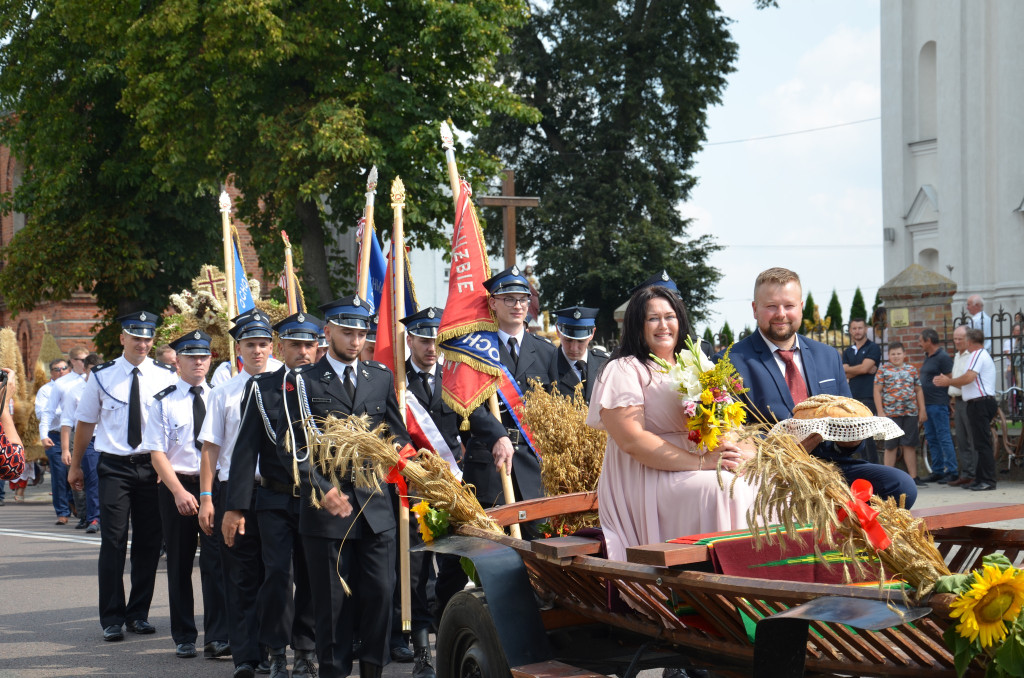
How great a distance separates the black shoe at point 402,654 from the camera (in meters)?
7.72

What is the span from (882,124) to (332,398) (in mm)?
27604

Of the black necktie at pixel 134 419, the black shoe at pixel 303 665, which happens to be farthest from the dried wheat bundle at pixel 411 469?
the black necktie at pixel 134 419

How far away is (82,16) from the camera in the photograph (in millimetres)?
23328

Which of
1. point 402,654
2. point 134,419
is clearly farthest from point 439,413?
point 134,419

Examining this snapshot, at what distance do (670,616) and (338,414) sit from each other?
2.81m

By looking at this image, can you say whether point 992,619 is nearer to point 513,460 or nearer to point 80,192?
point 513,460

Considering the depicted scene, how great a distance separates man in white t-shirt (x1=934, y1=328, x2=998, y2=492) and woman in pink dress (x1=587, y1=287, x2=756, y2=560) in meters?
9.58

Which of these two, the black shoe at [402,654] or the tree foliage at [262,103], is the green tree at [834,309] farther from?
the black shoe at [402,654]

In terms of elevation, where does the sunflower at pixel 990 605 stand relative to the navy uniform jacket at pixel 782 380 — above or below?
below

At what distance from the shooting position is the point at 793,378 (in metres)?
5.43

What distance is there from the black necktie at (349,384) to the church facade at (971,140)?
2029 cm

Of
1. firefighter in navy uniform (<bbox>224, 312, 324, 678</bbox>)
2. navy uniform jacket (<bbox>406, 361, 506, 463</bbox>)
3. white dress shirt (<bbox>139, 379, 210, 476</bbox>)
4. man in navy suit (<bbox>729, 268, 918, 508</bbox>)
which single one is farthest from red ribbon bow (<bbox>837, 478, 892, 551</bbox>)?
white dress shirt (<bbox>139, 379, 210, 476</bbox>)

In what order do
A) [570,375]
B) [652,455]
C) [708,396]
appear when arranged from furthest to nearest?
[570,375] → [652,455] → [708,396]

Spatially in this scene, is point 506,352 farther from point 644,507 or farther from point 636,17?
point 636,17
